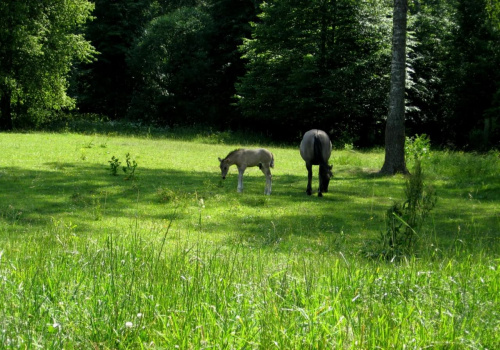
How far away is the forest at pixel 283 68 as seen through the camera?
35.8 m

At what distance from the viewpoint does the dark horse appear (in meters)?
15.1

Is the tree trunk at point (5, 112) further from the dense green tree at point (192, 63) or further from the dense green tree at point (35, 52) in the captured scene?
the dense green tree at point (192, 63)

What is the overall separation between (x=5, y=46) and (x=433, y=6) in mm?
33663

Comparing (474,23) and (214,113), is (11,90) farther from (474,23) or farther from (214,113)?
(474,23)

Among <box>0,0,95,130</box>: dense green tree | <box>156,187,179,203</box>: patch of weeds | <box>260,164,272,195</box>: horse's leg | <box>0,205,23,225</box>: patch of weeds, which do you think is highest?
<box>0,0,95,130</box>: dense green tree

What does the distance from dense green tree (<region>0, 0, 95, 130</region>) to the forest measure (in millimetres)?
78

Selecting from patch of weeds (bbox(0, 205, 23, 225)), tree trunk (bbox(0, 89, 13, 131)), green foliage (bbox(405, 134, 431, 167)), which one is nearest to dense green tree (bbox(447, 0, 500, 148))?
green foliage (bbox(405, 134, 431, 167))

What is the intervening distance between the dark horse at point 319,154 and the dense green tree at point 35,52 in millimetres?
24446

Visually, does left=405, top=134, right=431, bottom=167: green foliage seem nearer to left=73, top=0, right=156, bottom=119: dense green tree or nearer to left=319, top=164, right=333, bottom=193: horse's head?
left=319, top=164, right=333, bottom=193: horse's head

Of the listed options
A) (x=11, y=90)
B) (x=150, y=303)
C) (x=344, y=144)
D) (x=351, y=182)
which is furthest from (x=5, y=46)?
(x=150, y=303)

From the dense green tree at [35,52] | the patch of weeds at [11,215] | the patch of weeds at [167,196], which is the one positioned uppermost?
the dense green tree at [35,52]

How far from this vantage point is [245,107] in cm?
3919

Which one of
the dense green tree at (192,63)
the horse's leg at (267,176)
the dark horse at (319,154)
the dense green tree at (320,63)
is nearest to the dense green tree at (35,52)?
the dense green tree at (192,63)

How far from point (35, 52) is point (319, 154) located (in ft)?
83.0
